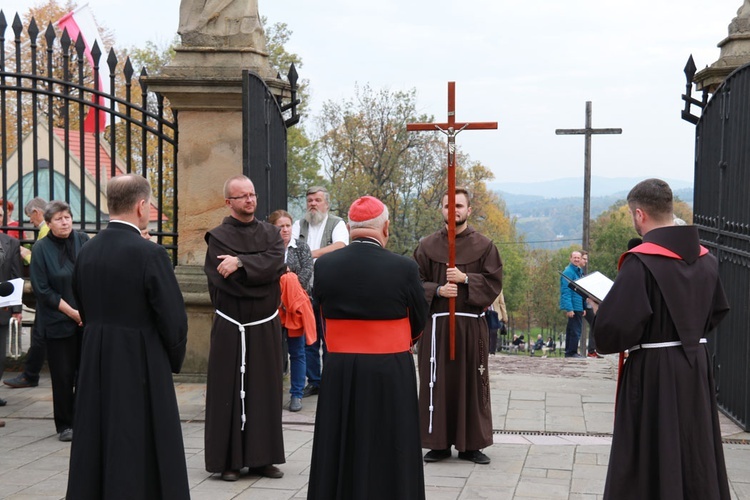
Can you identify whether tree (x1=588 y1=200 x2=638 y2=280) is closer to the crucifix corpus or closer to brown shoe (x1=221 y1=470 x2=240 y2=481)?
the crucifix corpus

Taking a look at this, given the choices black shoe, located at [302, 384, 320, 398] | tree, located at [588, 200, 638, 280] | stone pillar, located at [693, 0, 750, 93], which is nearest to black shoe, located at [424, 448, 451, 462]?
black shoe, located at [302, 384, 320, 398]

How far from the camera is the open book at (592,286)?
5449 millimetres

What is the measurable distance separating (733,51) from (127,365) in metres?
6.39

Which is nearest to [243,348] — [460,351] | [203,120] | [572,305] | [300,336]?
[460,351]

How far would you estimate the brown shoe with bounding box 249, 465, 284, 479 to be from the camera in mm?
6629

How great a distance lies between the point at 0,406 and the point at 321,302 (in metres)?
4.85

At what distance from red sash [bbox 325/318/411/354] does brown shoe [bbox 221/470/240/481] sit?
5.73ft

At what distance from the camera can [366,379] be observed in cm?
514

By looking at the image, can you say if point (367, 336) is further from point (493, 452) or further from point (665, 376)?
point (493, 452)

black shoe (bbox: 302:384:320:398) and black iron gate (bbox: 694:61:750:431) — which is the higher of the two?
black iron gate (bbox: 694:61:750:431)

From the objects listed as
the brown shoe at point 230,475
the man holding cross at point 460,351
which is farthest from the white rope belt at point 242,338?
the man holding cross at point 460,351

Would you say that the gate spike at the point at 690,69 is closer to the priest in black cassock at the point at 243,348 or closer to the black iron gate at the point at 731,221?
the black iron gate at the point at 731,221

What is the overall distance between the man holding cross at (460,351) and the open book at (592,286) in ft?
4.52

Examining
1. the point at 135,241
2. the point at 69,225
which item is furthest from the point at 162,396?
the point at 69,225
